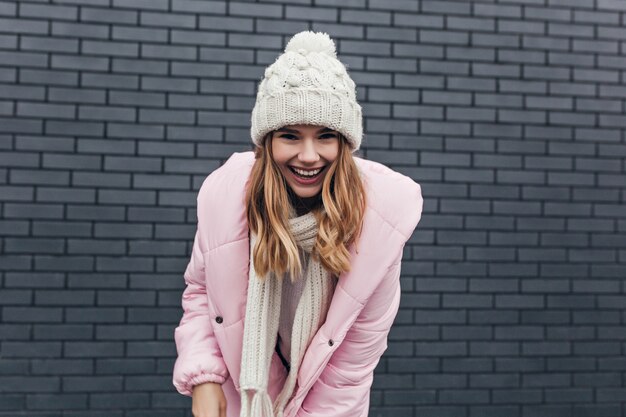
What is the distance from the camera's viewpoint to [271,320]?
2.46 metres

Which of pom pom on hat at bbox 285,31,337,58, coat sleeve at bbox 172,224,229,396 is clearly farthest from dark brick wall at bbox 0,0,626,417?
pom pom on hat at bbox 285,31,337,58

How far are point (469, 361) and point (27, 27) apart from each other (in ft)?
10.8

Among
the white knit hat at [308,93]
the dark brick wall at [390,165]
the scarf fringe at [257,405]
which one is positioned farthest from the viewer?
the dark brick wall at [390,165]

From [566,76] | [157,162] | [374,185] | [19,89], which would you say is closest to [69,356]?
[157,162]

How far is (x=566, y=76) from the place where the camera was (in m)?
4.48

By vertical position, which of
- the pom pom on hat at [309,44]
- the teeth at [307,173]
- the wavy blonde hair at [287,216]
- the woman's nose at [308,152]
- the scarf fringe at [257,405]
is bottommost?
the scarf fringe at [257,405]

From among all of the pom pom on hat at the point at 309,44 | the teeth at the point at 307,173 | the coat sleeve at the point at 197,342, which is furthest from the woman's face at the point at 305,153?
the coat sleeve at the point at 197,342

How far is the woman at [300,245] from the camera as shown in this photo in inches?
90.4

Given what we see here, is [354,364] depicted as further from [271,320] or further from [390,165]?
[390,165]

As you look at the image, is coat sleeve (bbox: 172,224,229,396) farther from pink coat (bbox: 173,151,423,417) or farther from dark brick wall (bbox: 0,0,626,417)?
dark brick wall (bbox: 0,0,626,417)

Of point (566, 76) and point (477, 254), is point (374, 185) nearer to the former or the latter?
point (477, 254)

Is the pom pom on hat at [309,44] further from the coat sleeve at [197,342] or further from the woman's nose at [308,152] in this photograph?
the coat sleeve at [197,342]

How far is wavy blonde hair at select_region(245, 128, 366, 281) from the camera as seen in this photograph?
2291 mm

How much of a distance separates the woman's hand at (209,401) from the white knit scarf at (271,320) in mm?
76
